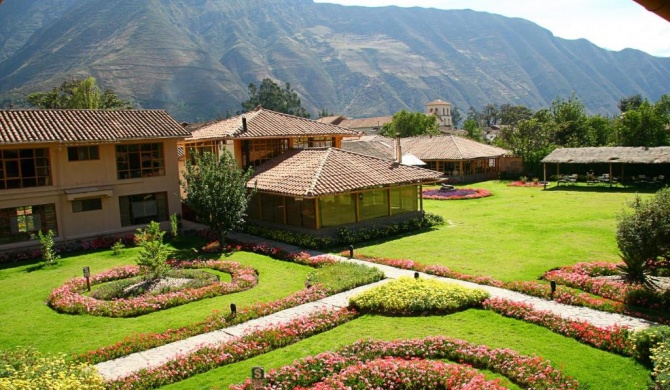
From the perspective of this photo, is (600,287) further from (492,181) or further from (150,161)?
(492,181)

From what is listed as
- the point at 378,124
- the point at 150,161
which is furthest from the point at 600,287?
the point at 378,124

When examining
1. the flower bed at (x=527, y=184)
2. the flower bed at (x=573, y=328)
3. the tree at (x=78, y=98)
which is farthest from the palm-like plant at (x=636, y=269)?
the tree at (x=78, y=98)

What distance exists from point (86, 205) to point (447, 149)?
3219 centimetres

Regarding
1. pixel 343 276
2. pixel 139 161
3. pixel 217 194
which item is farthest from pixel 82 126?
pixel 343 276

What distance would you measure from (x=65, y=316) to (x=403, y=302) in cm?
925

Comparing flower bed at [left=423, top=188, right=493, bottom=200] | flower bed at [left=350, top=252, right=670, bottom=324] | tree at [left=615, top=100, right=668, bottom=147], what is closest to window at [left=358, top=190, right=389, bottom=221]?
flower bed at [left=350, top=252, right=670, bottom=324]

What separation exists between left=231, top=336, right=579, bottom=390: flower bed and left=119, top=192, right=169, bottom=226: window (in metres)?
17.9

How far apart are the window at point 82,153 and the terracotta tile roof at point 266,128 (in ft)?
16.6

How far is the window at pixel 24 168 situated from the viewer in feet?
73.2

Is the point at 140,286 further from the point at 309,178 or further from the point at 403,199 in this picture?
the point at 403,199

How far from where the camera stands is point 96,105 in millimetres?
46938

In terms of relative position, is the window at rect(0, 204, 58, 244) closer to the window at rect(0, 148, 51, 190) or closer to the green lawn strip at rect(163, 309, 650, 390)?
the window at rect(0, 148, 51, 190)

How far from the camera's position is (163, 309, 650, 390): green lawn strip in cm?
951

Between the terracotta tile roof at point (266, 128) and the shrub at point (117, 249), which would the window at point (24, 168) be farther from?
the terracotta tile roof at point (266, 128)
